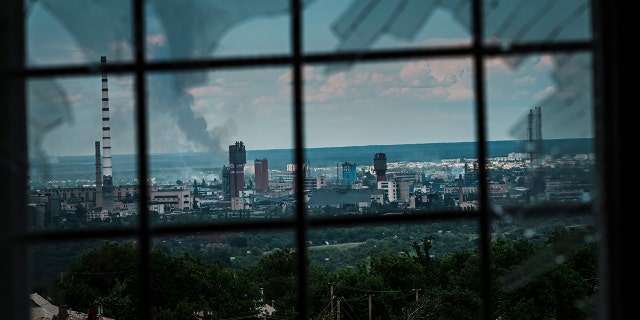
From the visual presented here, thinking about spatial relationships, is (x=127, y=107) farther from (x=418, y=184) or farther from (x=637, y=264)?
(x=637, y=264)

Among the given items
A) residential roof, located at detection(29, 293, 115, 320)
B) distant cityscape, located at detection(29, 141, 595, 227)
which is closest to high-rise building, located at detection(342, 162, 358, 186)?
distant cityscape, located at detection(29, 141, 595, 227)

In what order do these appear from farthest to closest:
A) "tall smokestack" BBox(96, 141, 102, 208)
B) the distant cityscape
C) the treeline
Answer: "tall smokestack" BBox(96, 141, 102, 208) → the distant cityscape → the treeline

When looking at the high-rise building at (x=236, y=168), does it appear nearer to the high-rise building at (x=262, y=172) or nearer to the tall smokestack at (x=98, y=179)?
the high-rise building at (x=262, y=172)

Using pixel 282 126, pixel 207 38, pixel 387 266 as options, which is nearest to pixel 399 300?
pixel 387 266

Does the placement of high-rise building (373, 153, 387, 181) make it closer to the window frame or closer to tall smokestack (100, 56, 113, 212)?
tall smokestack (100, 56, 113, 212)

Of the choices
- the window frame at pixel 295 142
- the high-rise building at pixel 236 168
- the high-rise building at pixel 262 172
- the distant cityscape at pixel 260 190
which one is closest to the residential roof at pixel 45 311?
the distant cityscape at pixel 260 190

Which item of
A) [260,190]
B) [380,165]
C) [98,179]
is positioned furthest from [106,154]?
[380,165]
